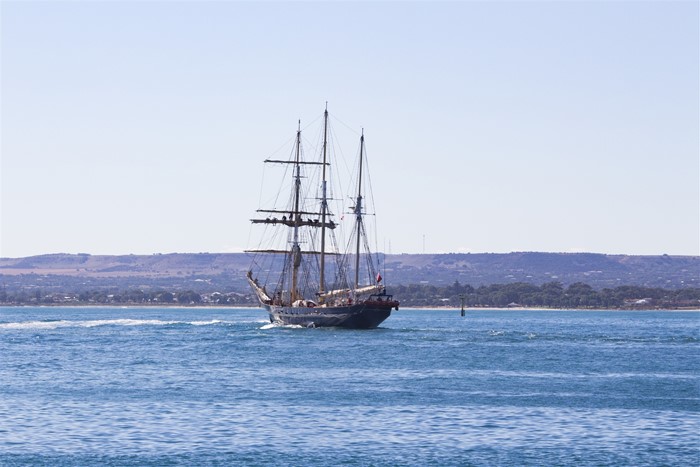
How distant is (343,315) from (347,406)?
76286mm

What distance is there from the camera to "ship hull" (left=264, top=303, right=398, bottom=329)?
13638 cm

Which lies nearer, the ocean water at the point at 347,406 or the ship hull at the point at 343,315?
the ocean water at the point at 347,406

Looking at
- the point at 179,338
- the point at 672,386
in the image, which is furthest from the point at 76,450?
the point at 179,338

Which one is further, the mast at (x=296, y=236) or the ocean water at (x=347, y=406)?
the mast at (x=296, y=236)

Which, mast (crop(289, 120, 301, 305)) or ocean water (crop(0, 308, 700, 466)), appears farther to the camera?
mast (crop(289, 120, 301, 305))

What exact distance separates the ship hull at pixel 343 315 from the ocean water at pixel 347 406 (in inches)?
1133

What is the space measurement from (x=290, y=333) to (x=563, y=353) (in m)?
37.2

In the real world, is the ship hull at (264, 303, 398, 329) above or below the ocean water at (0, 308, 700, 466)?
above

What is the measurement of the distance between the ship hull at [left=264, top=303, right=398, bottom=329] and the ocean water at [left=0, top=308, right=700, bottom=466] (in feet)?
94.4

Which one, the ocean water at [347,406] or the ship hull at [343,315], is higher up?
the ship hull at [343,315]

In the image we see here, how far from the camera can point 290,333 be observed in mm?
132750

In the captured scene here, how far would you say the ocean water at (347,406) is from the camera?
46.8 m

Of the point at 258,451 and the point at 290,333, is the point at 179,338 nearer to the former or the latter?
the point at 290,333

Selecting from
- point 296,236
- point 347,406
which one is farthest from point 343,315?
point 347,406
